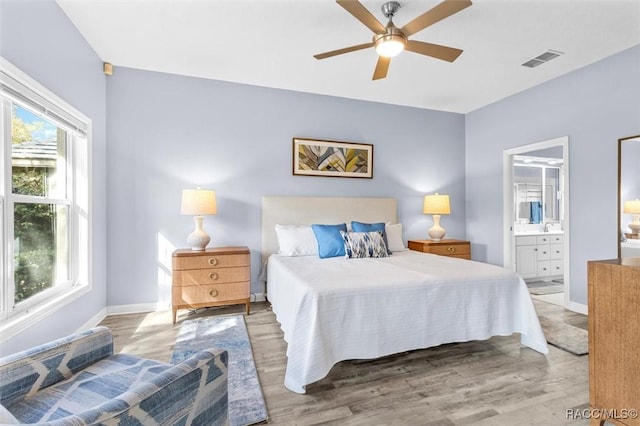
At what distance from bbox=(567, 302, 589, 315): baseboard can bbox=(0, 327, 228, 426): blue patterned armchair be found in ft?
12.7

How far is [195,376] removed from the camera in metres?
1.01

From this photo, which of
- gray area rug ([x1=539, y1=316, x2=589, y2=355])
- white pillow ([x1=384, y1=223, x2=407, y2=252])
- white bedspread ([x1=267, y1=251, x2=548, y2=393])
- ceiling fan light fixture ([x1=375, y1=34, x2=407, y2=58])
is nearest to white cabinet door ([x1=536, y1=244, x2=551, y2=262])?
gray area rug ([x1=539, y1=316, x2=589, y2=355])

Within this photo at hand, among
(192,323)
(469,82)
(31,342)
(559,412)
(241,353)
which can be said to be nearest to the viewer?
(559,412)

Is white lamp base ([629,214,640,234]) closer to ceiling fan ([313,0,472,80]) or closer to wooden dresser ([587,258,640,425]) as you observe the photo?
wooden dresser ([587,258,640,425])

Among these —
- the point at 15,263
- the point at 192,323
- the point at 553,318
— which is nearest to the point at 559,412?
the point at 553,318

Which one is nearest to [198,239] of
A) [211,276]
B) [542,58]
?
[211,276]

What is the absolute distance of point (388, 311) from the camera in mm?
2111

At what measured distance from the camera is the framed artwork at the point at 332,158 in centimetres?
401

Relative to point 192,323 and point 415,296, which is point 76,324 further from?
point 415,296

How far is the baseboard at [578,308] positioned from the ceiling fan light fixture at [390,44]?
335 cm

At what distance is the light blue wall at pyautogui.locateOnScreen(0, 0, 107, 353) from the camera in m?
1.87

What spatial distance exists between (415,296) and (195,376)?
1.60 meters

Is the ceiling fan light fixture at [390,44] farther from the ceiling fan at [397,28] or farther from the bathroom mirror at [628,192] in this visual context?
the bathroom mirror at [628,192]

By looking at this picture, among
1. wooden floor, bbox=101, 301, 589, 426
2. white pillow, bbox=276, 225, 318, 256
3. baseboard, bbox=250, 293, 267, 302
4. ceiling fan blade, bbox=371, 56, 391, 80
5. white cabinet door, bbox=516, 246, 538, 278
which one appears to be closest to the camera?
wooden floor, bbox=101, 301, 589, 426
